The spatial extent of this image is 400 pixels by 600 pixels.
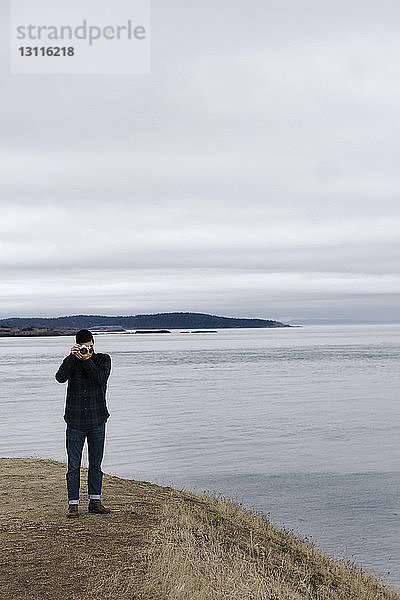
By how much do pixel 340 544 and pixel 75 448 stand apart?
268 inches

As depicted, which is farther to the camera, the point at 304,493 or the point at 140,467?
the point at 140,467

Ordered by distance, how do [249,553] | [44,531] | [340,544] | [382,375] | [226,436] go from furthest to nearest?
[382,375]
[226,436]
[340,544]
[249,553]
[44,531]

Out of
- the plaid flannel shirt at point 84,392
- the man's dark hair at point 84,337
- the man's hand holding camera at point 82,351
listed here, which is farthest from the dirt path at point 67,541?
the man's dark hair at point 84,337

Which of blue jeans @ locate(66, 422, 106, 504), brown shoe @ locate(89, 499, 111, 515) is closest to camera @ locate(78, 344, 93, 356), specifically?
blue jeans @ locate(66, 422, 106, 504)

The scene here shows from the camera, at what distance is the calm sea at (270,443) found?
15.9 meters

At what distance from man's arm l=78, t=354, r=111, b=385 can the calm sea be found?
11.6ft

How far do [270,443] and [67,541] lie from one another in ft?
57.6

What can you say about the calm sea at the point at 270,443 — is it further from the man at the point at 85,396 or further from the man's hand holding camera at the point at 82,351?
the man's hand holding camera at the point at 82,351

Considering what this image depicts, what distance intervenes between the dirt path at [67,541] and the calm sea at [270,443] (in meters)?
1.18

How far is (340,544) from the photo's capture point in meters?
14.0

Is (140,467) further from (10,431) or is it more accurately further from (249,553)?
(249,553)

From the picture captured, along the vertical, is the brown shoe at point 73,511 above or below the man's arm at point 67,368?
below

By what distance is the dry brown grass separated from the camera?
784 cm

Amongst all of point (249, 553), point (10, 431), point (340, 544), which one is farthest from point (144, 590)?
point (10, 431)
